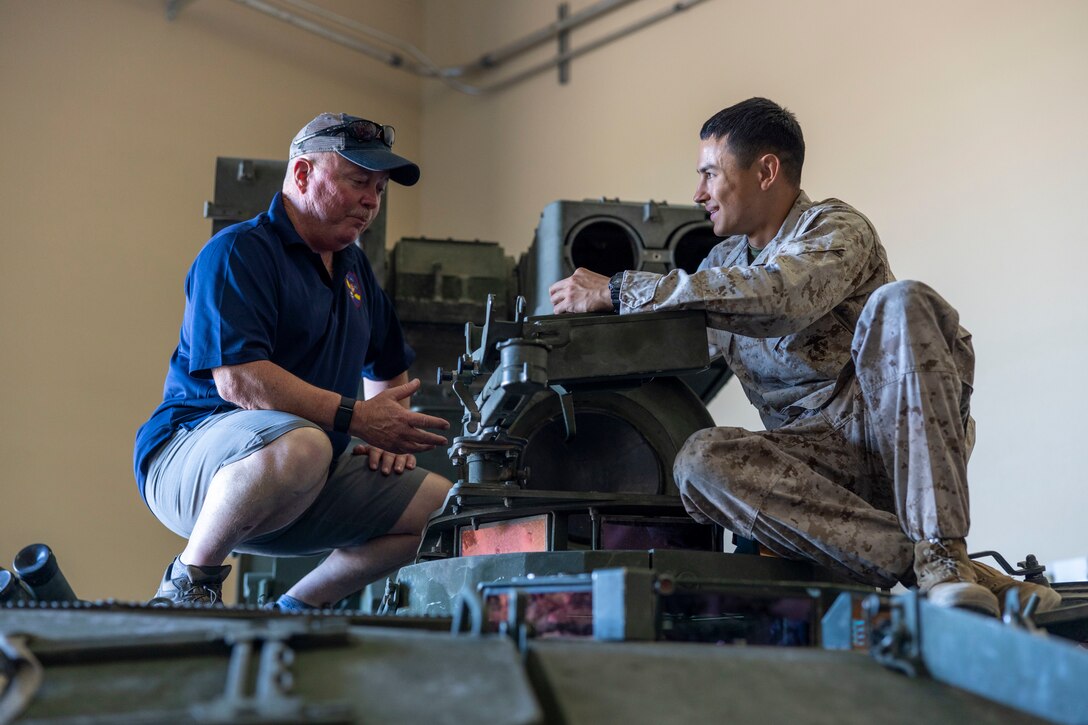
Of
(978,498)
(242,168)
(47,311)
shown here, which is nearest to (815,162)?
(978,498)

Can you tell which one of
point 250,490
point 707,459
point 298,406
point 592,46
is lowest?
point 250,490

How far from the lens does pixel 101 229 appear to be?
6668 millimetres

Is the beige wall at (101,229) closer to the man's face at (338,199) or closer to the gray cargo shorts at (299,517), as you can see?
the gray cargo shorts at (299,517)

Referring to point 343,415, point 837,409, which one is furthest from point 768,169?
point 343,415

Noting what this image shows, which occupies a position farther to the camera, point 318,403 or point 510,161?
point 510,161

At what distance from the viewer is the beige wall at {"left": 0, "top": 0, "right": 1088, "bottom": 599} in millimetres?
5289

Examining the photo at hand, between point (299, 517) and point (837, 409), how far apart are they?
1.46 metres

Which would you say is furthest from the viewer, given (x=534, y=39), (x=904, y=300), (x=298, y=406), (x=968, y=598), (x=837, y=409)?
(x=534, y=39)

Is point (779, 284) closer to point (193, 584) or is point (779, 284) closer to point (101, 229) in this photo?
point (193, 584)

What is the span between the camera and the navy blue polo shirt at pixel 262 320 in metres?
3.32

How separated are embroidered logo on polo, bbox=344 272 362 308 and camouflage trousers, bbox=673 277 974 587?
1.25 meters

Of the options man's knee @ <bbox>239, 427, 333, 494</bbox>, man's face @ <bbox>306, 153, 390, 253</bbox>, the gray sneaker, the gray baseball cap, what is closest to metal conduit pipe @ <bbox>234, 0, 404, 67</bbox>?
the gray baseball cap

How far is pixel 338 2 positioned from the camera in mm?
7836

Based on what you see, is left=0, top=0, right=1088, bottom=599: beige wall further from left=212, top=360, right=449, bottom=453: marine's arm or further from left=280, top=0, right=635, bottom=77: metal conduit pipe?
left=212, top=360, right=449, bottom=453: marine's arm
